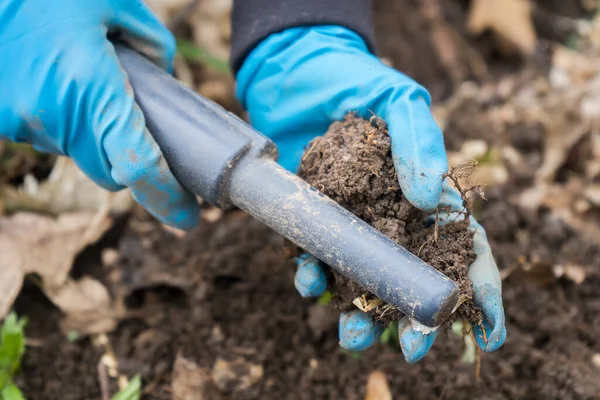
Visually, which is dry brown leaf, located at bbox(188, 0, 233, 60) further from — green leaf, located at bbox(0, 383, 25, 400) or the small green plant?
green leaf, located at bbox(0, 383, 25, 400)

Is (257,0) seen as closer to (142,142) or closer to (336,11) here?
(336,11)

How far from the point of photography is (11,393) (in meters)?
1.78

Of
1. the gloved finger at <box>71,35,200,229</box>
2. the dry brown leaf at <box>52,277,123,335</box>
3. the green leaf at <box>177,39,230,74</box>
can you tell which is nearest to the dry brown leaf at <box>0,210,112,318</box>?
the dry brown leaf at <box>52,277,123,335</box>

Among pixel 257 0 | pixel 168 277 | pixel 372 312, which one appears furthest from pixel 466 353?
pixel 257 0

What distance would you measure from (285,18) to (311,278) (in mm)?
859

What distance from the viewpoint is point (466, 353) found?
6.30ft

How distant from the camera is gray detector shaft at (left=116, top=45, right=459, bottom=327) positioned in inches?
53.5

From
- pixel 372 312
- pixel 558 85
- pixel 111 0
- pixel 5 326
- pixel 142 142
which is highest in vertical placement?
pixel 111 0

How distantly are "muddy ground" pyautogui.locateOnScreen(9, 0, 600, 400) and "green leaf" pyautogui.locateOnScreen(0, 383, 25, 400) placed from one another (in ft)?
0.34

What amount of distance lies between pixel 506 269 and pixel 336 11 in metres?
1.08

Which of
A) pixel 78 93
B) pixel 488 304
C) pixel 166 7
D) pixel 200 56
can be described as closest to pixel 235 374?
pixel 488 304

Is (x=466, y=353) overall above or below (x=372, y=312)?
below

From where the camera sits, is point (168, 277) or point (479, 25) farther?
point (479, 25)

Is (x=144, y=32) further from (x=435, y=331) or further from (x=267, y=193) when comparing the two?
(x=435, y=331)
